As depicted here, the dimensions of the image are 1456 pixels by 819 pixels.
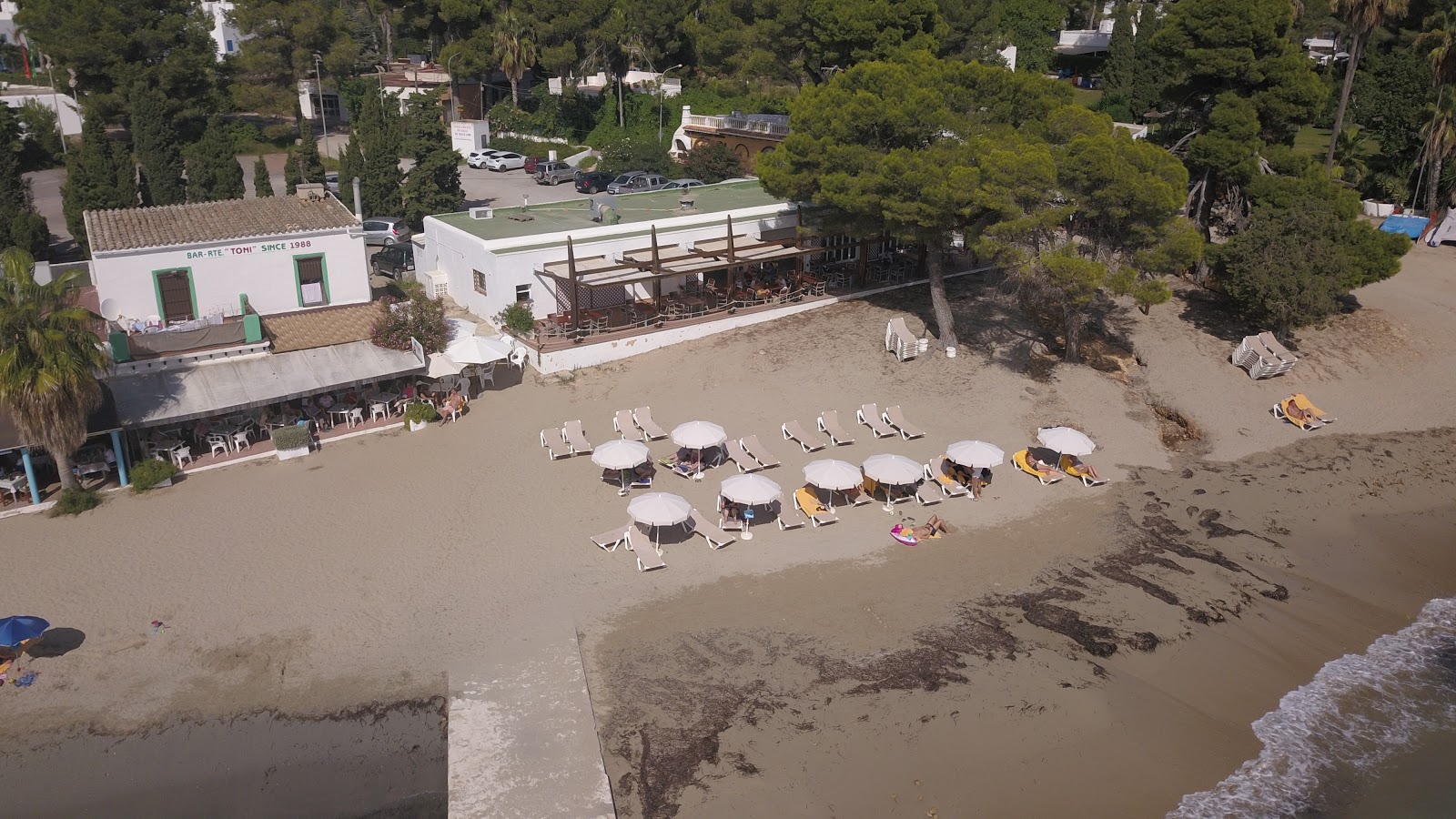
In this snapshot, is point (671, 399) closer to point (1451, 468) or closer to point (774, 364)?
point (774, 364)

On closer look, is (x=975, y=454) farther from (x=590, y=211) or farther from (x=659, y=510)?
(x=590, y=211)

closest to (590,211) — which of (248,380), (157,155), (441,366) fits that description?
(441,366)

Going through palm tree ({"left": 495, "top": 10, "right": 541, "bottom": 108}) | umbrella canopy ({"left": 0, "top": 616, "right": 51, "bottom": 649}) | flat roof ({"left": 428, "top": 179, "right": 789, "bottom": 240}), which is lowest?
umbrella canopy ({"left": 0, "top": 616, "right": 51, "bottom": 649})

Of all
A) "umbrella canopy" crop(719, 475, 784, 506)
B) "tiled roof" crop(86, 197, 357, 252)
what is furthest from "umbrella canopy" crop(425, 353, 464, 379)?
"umbrella canopy" crop(719, 475, 784, 506)

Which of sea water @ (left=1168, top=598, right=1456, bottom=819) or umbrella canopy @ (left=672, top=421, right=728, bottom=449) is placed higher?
umbrella canopy @ (left=672, top=421, right=728, bottom=449)

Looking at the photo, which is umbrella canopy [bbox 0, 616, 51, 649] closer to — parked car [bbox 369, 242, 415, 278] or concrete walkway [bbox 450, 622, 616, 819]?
concrete walkway [bbox 450, 622, 616, 819]

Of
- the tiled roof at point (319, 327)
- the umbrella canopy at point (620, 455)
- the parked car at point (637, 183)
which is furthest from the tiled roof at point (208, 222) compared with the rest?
the parked car at point (637, 183)

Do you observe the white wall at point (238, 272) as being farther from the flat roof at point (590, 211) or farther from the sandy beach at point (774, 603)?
the sandy beach at point (774, 603)
